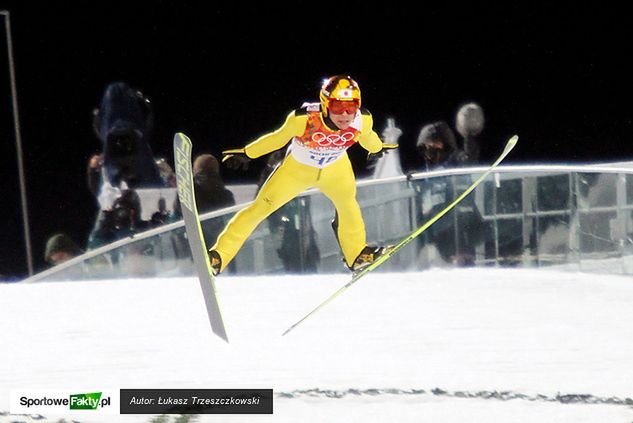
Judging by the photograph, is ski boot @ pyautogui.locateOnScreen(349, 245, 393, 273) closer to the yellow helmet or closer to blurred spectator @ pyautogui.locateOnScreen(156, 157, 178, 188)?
the yellow helmet

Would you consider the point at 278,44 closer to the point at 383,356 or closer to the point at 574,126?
the point at 574,126

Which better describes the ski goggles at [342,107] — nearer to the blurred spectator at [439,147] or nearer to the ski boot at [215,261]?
the ski boot at [215,261]

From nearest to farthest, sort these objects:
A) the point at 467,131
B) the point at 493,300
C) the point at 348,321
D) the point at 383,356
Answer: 1. the point at 383,356
2. the point at 348,321
3. the point at 493,300
4. the point at 467,131

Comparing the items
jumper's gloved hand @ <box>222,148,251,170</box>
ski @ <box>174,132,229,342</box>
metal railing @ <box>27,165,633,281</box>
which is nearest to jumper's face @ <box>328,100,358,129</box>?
jumper's gloved hand @ <box>222,148,251,170</box>

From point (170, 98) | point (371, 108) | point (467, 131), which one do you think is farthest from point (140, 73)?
point (467, 131)

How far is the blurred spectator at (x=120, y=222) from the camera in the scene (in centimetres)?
692

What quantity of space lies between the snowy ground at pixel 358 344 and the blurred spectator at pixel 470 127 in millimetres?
806

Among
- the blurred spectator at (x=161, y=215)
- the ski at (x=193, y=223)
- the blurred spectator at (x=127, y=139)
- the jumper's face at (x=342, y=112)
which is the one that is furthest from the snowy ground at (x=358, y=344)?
the jumper's face at (x=342, y=112)

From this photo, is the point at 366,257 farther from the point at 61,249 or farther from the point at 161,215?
the point at 61,249

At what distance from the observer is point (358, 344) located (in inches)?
205

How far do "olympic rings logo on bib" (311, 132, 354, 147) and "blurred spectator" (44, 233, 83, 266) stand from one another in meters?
3.07

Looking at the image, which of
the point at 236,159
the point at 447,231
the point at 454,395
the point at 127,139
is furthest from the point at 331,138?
the point at 447,231

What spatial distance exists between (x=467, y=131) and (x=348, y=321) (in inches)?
82.8

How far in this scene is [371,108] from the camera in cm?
773
